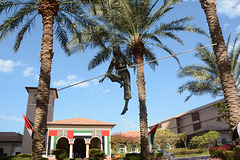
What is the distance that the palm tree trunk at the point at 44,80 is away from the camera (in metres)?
7.78

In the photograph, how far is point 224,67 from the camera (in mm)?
7613

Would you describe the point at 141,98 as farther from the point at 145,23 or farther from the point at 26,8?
the point at 26,8

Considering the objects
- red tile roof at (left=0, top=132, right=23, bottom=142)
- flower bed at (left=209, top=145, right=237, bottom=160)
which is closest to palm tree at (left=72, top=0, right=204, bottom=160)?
flower bed at (left=209, top=145, right=237, bottom=160)

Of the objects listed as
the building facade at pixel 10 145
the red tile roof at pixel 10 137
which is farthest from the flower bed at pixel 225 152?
the red tile roof at pixel 10 137

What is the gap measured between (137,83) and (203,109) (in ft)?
96.3

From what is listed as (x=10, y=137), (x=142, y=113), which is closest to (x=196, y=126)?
(x=142, y=113)

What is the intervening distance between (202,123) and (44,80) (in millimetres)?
35738

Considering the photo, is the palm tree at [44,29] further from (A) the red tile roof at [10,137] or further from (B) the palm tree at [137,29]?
(A) the red tile roof at [10,137]

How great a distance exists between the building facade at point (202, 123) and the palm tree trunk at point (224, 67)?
27246 millimetres

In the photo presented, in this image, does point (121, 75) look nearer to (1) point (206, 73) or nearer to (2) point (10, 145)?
(1) point (206, 73)

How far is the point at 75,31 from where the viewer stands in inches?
492

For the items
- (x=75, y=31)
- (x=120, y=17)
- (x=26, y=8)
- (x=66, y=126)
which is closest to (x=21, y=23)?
(x=26, y=8)

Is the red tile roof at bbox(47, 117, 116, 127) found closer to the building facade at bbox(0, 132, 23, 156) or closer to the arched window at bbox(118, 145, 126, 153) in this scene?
the building facade at bbox(0, 132, 23, 156)

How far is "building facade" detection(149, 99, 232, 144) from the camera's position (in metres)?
32.1
